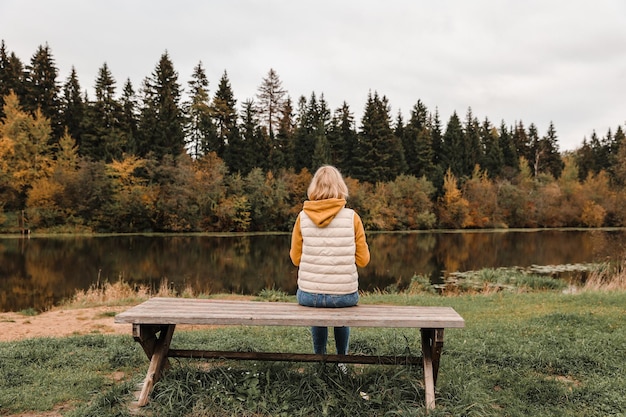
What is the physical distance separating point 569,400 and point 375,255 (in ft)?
78.6

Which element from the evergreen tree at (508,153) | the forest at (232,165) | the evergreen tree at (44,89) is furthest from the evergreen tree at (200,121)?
the evergreen tree at (508,153)

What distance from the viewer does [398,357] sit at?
412 centimetres

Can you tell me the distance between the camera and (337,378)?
393cm

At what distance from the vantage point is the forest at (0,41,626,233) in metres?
41.0

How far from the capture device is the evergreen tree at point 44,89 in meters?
48.0

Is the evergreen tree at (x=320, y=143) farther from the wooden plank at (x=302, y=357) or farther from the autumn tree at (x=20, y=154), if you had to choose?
the wooden plank at (x=302, y=357)

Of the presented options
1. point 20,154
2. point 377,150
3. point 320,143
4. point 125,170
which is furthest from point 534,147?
point 20,154

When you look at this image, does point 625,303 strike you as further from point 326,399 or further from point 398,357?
point 326,399

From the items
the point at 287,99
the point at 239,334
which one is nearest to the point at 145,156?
the point at 287,99

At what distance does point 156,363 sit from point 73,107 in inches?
2044

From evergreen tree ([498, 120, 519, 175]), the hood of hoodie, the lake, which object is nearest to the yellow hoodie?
the hood of hoodie

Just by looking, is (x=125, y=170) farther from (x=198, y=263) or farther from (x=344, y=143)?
(x=344, y=143)

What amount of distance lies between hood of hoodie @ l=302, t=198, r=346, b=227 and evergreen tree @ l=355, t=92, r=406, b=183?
53302 millimetres

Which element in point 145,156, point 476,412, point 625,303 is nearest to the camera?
point 476,412
